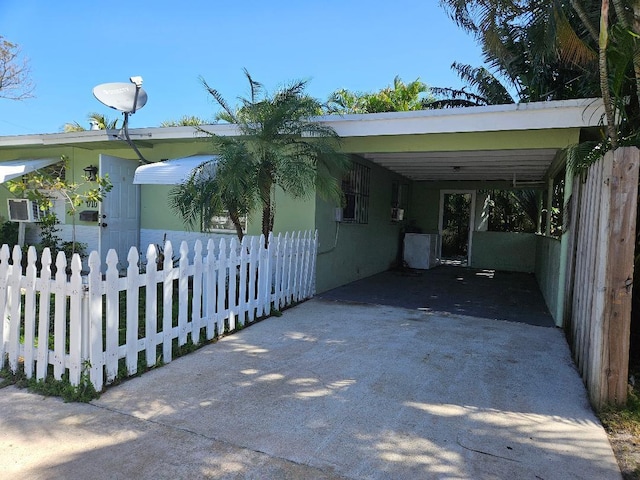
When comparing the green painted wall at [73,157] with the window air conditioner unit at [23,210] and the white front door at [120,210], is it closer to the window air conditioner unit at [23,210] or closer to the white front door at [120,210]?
the window air conditioner unit at [23,210]

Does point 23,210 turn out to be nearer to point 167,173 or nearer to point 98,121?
point 167,173

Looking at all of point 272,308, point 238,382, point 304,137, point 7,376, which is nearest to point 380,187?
point 304,137

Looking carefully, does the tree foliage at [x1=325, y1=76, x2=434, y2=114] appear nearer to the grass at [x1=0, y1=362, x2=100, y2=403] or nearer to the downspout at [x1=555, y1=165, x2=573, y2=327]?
the downspout at [x1=555, y1=165, x2=573, y2=327]

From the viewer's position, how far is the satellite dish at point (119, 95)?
25.6ft

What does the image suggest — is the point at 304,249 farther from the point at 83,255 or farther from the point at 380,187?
the point at 83,255

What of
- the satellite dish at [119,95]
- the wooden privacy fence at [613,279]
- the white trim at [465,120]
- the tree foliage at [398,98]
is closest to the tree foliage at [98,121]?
the tree foliage at [398,98]

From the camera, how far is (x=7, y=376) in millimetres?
3660

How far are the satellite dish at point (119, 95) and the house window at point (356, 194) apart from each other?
4242mm

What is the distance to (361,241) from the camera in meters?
9.77

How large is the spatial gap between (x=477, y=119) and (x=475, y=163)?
11.1 feet

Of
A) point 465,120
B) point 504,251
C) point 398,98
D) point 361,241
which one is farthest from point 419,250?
point 398,98

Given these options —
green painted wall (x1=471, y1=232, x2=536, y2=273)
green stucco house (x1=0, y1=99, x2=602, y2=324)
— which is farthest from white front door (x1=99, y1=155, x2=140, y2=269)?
green painted wall (x1=471, y1=232, x2=536, y2=273)

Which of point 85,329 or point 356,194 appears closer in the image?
point 85,329

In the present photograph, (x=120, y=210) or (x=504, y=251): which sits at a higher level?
(x=120, y=210)
